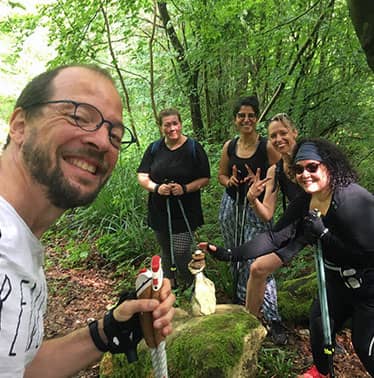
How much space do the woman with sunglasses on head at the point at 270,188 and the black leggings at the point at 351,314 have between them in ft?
1.91

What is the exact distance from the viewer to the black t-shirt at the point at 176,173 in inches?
160

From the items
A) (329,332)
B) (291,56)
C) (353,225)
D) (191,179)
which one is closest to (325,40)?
(291,56)

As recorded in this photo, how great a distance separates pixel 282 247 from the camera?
311cm

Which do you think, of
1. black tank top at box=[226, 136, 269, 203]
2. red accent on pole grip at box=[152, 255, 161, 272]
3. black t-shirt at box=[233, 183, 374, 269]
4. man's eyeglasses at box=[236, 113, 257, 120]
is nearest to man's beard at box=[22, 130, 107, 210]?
red accent on pole grip at box=[152, 255, 161, 272]

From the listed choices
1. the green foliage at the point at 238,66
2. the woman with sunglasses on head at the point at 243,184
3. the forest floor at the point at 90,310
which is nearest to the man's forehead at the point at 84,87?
the woman with sunglasses on head at the point at 243,184

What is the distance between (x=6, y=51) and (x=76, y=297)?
8.83 metres

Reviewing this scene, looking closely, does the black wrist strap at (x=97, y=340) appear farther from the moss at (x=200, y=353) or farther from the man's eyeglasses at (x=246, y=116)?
the man's eyeglasses at (x=246, y=116)

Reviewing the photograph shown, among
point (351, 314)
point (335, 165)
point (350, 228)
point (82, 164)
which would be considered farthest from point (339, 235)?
point (82, 164)

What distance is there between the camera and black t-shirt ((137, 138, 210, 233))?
407 centimetres

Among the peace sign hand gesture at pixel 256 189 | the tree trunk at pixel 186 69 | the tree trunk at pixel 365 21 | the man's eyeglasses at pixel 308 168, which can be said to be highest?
the tree trunk at pixel 186 69

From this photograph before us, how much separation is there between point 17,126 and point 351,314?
8.93 ft

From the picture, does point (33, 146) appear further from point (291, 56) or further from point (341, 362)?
point (291, 56)

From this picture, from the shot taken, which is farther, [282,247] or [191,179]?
[191,179]

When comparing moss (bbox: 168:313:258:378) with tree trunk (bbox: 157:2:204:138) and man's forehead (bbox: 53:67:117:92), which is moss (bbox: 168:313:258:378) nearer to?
man's forehead (bbox: 53:67:117:92)
